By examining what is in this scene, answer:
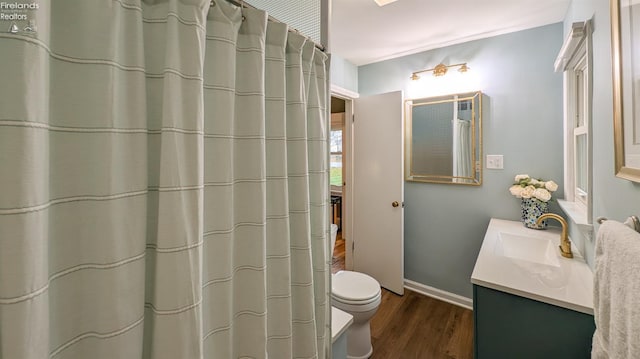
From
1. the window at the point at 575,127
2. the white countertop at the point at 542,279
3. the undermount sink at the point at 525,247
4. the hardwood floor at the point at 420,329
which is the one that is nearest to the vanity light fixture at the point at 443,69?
the window at the point at 575,127

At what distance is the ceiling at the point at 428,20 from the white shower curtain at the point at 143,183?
1.45m

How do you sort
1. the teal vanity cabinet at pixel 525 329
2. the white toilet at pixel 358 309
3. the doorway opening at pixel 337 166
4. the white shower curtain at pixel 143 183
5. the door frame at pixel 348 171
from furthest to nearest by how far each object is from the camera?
the doorway opening at pixel 337 166 → the door frame at pixel 348 171 → the white toilet at pixel 358 309 → the teal vanity cabinet at pixel 525 329 → the white shower curtain at pixel 143 183

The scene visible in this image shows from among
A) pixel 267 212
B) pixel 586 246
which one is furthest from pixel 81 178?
pixel 586 246

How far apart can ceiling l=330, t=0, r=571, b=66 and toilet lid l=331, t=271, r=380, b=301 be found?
6.69ft

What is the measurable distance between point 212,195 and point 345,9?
1850mm

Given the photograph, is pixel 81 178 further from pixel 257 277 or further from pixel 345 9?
pixel 345 9

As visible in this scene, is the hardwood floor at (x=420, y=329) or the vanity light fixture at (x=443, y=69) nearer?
the hardwood floor at (x=420, y=329)

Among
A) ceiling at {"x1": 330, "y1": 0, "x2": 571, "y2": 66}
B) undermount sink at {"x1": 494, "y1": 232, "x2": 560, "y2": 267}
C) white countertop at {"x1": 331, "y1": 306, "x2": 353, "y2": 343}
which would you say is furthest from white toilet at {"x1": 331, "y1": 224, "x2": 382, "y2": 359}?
ceiling at {"x1": 330, "y1": 0, "x2": 571, "y2": 66}

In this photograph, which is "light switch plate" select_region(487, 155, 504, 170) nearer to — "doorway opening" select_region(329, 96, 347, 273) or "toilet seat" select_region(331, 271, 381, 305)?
"toilet seat" select_region(331, 271, 381, 305)

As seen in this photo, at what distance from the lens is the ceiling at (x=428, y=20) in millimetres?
1826

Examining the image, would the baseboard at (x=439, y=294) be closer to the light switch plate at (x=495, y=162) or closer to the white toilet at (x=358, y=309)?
the white toilet at (x=358, y=309)

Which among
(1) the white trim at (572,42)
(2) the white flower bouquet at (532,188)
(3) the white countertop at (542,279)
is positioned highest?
(1) the white trim at (572,42)

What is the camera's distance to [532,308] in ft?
3.77

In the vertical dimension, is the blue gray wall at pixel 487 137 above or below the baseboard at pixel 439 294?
above
